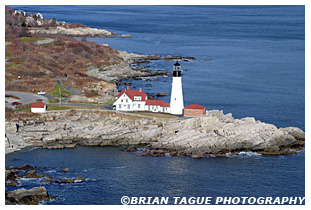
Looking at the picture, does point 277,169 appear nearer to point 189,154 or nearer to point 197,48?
point 189,154

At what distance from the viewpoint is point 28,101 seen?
7669 centimetres

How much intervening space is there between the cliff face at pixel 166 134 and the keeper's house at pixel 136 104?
2.16m

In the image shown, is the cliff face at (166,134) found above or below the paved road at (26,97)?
below

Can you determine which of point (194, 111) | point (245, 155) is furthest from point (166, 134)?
point (245, 155)

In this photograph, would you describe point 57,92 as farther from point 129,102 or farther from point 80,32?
point 80,32

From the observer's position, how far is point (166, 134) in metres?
65.7

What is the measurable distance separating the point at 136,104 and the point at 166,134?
9.05 meters

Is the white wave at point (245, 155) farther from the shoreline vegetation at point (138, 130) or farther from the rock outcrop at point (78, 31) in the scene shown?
the rock outcrop at point (78, 31)

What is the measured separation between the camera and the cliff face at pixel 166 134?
6297 centimetres

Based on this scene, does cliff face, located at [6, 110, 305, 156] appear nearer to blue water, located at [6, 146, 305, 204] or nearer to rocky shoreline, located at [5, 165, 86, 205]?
blue water, located at [6, 146, 305, 204]

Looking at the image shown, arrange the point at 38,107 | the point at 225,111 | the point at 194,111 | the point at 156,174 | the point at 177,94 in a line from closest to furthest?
the point at 156,174, the point at 194,111, the point at 177,94, the point at 38,107, the point at 225,111

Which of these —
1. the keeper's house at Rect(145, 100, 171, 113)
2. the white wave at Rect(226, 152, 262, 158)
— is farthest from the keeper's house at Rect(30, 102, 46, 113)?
the white wave at Rect(226, 152, 262, 158)

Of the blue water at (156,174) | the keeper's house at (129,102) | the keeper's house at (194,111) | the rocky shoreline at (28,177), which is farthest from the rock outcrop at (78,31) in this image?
the rocky shoreline at (28,177)
